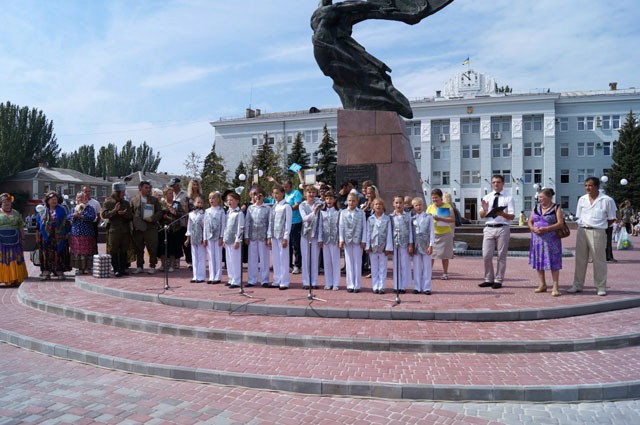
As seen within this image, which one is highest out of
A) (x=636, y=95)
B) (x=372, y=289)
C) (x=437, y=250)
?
(x=636, y=95)

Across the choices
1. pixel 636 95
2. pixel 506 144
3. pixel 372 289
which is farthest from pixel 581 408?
pixel 636 95

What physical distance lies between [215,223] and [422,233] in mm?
3823

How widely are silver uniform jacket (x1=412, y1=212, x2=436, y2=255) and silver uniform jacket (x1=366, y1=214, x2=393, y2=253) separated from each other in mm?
445

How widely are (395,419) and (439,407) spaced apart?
53cm

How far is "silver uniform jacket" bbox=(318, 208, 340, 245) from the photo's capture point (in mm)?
8594

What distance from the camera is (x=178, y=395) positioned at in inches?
184

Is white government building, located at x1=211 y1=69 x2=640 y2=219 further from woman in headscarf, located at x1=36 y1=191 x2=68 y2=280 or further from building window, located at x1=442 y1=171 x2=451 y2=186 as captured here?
woman in headscarf, located at x1=36 y1=191 x2=68 y2=280

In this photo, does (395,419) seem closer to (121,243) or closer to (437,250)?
(437,250)

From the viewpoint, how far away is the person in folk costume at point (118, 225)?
1013 centimetres

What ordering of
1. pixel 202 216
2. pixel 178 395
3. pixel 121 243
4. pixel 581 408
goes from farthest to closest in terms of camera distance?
pixel 121 243 < pixel 202 216 < pixel 178 395 < pixel 581 408

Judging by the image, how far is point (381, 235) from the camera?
822 cm

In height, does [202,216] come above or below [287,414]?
above

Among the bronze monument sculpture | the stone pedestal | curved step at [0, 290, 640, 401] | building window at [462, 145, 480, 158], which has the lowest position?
curved step at [0, 290, 640, 401]

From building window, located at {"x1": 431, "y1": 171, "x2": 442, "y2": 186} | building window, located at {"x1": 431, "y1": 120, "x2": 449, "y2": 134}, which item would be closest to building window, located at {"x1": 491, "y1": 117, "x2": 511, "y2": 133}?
building window, located at {"x1": 431, "y1": 120, "x2": 449, "y2": 134}
